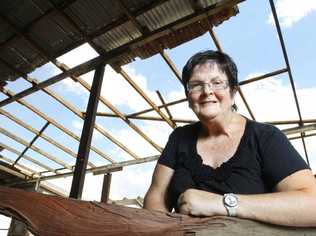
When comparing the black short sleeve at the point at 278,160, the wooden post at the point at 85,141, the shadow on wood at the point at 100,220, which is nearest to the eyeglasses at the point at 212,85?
the black short sleeve at the point at 278,160

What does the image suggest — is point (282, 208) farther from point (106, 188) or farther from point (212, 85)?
point (106, 188)

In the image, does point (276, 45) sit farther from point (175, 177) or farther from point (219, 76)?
point (175, 177)

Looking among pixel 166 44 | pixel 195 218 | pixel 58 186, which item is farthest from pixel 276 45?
pixel 58 186

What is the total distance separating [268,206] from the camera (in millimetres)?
1141

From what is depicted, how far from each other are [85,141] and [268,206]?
3.76 metres

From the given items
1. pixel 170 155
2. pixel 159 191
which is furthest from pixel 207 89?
pixel 159 191

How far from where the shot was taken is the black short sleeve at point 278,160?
1.39 metres

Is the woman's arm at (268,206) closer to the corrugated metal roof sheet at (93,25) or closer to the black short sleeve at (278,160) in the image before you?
the black short sleeve at (278,160)

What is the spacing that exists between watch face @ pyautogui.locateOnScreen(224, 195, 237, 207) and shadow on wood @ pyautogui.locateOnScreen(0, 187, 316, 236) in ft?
0.30

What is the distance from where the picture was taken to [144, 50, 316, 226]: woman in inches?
45.1

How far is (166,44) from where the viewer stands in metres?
4.93

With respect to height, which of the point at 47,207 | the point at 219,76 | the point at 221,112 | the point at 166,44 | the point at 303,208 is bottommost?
the point at 47,207

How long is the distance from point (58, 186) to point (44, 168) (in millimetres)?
1989

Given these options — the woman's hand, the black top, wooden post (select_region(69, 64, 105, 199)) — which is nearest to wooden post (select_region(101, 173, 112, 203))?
wooden post (select_region(69, 64, 105, 199))
